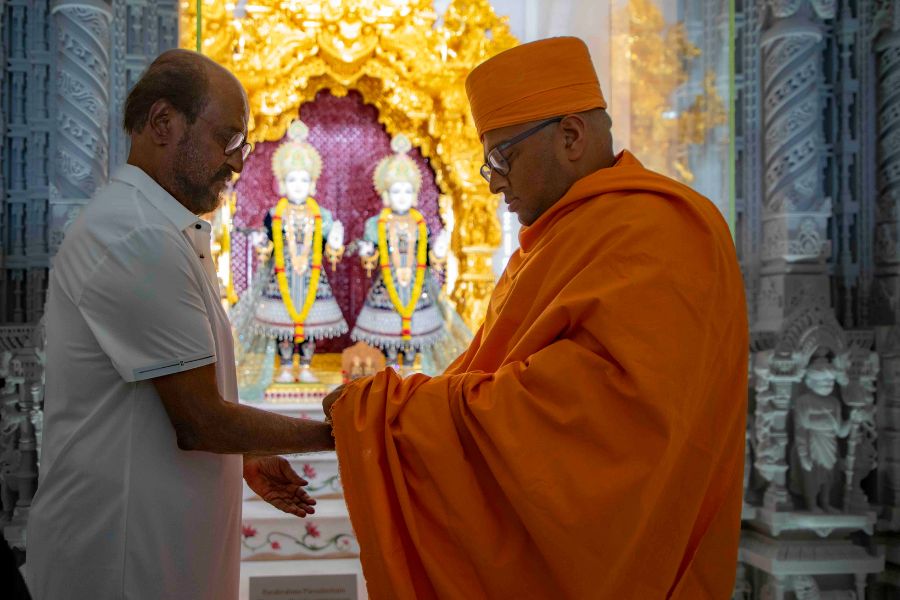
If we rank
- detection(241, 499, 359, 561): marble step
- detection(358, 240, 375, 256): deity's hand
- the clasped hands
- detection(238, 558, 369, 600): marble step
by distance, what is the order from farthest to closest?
detection(358, 240, 375, 256): deity's hand, detection(241, 499, 359, 561): marble step, detection(238, 558, 369, 600): marble step, the clasped hands

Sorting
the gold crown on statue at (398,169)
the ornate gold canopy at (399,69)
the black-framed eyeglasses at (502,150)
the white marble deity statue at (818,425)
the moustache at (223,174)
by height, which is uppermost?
the ornate gold canopy at (399,69)

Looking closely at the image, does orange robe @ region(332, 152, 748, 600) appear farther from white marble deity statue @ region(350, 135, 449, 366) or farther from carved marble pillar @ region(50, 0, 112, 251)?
white marble deity statue @ region(350, 135, 449, 366)

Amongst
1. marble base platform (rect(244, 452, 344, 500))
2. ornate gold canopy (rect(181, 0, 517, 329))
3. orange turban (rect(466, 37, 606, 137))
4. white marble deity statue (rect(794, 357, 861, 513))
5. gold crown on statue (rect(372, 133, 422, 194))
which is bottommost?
marble base platform (rect(244, 452, 344, 500))

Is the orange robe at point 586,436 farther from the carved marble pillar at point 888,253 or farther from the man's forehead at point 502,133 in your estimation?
the carved marble pillar at point 888,253

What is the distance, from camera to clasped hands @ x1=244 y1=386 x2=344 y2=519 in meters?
2.23

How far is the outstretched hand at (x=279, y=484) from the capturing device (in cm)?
223

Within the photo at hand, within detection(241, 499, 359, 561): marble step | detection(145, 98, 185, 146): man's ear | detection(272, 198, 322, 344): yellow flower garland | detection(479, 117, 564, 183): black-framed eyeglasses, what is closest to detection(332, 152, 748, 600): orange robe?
detection(479, 117, 564, 183): black-framed eyeglasses

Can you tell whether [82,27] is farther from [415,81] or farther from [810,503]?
[810,503]

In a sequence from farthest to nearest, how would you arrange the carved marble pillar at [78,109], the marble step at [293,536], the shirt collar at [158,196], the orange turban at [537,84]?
the marble step at [293,536] < the carved marble pillar at [78,109] < the orange turban at [537,84] < the shirt collar at [158,196]

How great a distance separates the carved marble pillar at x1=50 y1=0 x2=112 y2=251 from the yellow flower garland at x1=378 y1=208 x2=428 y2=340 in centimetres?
195

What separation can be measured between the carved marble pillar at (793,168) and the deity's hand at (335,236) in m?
2.74

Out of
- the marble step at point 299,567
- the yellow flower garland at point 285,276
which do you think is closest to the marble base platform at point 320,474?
the marble step at point 299,567

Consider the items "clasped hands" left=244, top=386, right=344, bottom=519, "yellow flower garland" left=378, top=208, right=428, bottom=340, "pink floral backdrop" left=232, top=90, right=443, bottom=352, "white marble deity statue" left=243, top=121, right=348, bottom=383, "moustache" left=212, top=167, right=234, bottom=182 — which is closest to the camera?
"moustache" left=212, top=167, right=234, bottom=182

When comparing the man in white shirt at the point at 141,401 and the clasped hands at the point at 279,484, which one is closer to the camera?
the man in white shirt at the point at 141,401
